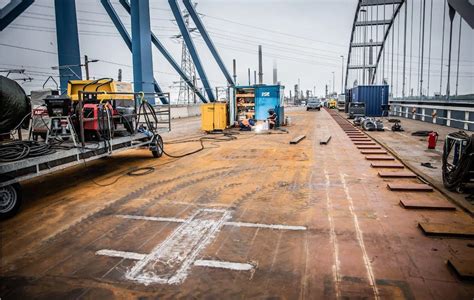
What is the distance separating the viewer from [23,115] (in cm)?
632

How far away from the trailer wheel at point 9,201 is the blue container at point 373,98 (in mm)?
28491

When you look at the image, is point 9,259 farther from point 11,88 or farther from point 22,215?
point 11,88

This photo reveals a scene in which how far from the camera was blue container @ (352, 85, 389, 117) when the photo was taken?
2861 cm

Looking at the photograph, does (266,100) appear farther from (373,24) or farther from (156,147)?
(373,24)

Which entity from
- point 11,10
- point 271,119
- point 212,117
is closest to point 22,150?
point 212,117

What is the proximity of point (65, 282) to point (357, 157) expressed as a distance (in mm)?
8433

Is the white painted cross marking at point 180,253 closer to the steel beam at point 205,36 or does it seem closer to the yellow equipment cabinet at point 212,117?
the yellow equipment cabinet at point 212,117

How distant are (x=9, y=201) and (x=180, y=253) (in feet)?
9.97

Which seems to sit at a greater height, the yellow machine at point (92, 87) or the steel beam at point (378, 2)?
the steel beam at point (378, 2)

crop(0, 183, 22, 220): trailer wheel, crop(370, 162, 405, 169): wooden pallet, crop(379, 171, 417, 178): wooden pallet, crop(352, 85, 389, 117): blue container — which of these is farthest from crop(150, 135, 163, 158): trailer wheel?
crop(352, 85, 389, 117): blue container

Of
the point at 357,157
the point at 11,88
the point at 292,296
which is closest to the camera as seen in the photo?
the point at 292,296

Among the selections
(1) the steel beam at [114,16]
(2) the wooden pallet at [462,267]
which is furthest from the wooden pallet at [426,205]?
(1) the steel beam at [114,16]

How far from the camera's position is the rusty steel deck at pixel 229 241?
2945 mm

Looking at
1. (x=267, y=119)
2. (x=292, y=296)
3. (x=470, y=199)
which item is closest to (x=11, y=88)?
(x=292, y=296)
